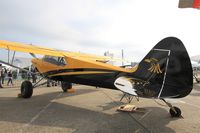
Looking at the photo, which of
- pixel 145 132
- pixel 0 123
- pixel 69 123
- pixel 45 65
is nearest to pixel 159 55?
pixel 145 132

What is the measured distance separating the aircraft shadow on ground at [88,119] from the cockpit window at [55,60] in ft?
8.77

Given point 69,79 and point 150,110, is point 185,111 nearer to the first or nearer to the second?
point 150,110

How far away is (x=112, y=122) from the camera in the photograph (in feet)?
22.0

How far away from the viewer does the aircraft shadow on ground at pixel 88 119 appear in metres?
6.09

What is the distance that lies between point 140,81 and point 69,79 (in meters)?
3.83

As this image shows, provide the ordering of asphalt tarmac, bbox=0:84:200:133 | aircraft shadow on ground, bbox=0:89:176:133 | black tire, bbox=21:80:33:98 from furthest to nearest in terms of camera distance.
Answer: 1. black tire, bbox=21:80:33:98
2. aircraft shadow on ground, bbox=0:89:176:133
3. asphalt tarmac, bbox=0:84:200:133

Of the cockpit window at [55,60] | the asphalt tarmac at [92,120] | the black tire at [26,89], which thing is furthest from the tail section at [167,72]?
the black tire at [26,89]

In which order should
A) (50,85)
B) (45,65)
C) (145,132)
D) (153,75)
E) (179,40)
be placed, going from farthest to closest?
(50,85)
(45,65)
(153,75)
(179,40)
(145,132)

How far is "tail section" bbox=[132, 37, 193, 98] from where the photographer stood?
20.4 ft

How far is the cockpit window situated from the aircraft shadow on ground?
2674 millimetres

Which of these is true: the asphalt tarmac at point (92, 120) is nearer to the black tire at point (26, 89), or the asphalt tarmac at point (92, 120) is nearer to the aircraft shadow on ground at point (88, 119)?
the aircraft shadow on ground at point (88, 119)

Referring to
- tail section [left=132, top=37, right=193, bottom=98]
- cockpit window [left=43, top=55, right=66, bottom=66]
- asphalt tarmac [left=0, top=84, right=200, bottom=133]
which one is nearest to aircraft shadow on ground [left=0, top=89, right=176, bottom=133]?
asphalt tarmac [left=0, top=84, right=200, bottom=133]

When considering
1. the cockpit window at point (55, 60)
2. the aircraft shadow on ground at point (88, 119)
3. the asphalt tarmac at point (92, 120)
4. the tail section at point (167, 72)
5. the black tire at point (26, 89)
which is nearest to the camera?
the asphalt tarmac at point (92, 120)

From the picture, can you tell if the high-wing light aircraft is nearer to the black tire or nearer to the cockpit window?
the cockpit window
